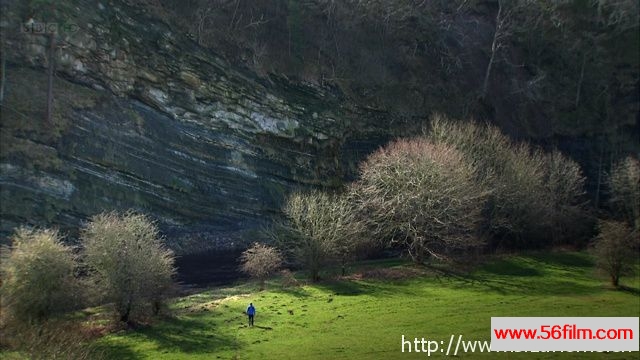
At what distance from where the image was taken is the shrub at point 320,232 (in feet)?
111

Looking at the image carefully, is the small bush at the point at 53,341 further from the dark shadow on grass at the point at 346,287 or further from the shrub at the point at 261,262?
the dark shadow on grass at the point at 346,287

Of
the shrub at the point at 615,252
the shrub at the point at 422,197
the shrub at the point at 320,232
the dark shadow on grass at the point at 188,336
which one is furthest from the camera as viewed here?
the shrub at the point at 422,197

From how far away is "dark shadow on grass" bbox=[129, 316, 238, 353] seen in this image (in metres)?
22.6

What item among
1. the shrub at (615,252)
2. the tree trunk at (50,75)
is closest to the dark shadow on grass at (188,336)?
the tree trunk at (50,75)

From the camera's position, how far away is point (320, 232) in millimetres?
33594

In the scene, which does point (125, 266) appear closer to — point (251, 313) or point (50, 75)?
point (251, 313)

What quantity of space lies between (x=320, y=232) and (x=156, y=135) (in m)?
18.1

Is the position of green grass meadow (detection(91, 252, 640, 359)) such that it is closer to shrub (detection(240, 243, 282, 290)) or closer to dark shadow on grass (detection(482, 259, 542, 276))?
dark shadow on grass (detection(482, 259, 542, 276))

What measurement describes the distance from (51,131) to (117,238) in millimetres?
17957

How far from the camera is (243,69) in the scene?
50.8m

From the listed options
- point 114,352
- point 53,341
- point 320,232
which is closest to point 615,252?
point 320,232

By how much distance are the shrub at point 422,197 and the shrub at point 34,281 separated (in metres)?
20.1

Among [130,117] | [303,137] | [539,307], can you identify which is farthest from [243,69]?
[539,307]

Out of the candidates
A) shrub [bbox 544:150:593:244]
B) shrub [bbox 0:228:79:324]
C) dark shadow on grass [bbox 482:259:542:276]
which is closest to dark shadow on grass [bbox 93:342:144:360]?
shrub [bbox 0:228:79:324]
